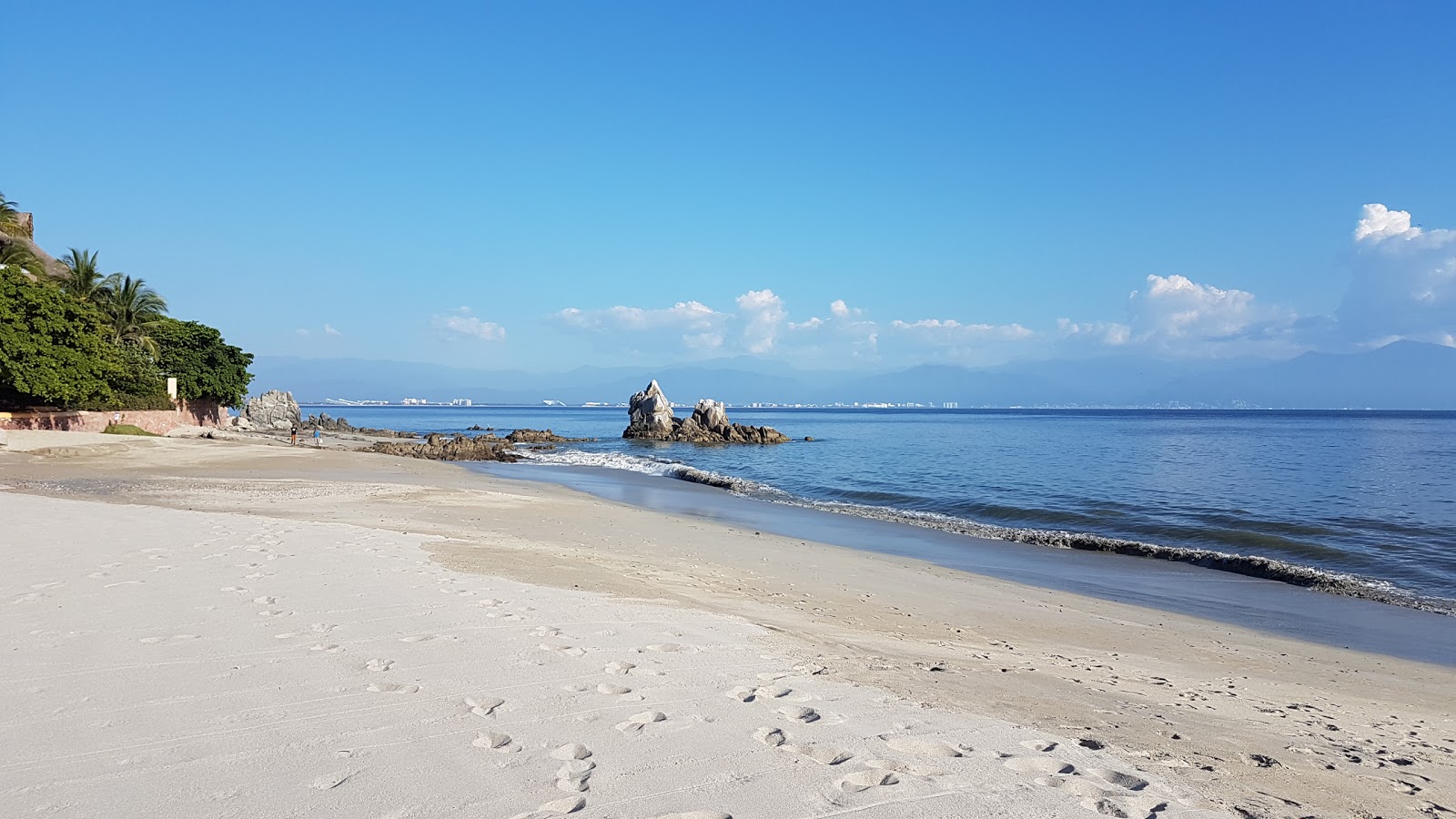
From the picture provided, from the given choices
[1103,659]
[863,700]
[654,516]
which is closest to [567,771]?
[863,700]

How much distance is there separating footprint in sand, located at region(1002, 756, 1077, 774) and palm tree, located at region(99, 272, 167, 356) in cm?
5899

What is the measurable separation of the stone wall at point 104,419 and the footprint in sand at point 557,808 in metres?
43.1

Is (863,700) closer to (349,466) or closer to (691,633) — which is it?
(691,633)

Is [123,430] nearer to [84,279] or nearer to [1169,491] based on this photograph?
[84,279]

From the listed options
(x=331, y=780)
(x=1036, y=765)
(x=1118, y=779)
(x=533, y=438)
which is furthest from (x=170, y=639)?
(x=533, y=438)

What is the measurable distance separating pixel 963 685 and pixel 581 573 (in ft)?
18.6

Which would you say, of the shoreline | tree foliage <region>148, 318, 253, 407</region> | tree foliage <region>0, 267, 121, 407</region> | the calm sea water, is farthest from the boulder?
the shoreline

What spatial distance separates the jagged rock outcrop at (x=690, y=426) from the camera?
7250cm

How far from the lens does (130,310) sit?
172ft

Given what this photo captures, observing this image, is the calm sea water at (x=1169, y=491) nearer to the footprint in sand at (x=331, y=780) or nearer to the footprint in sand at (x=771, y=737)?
A: the footprint in sand at (x=771, y=737)

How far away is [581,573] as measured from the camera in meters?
10.3

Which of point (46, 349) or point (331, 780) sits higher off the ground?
point (46, 349)

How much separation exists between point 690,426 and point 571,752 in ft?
232

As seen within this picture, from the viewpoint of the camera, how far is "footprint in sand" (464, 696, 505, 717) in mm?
4492
